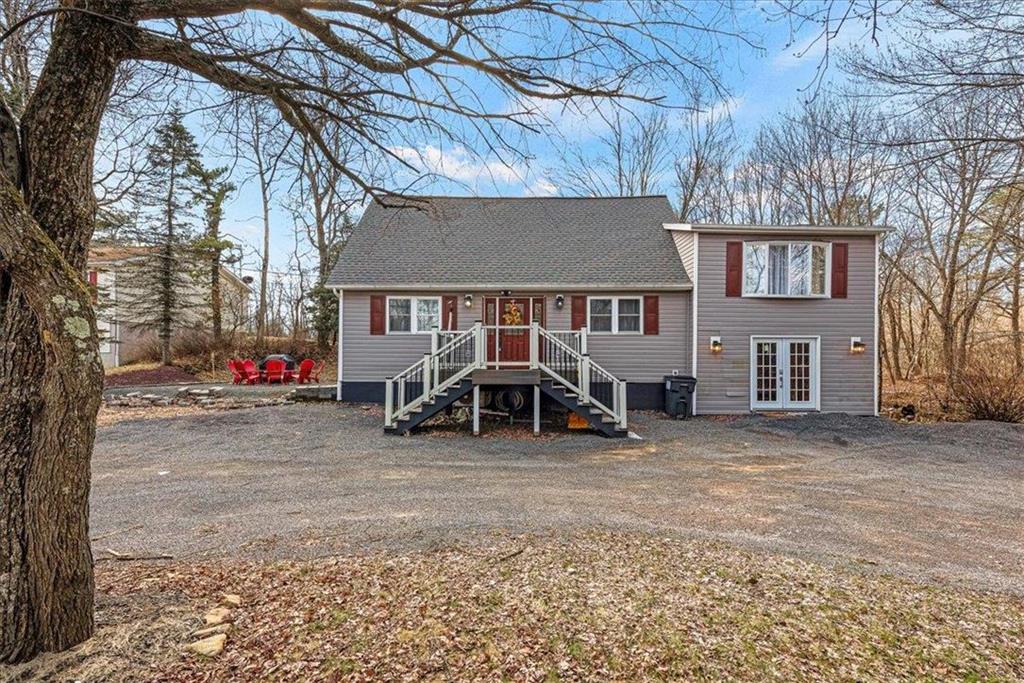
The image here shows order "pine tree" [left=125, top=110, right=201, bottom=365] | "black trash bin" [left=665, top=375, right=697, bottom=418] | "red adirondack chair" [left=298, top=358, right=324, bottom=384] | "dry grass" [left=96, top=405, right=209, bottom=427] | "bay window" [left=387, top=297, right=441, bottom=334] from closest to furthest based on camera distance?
"dry grass" [left=96, top=405, right=209, bottom=427]
"black trash bin" [left=665, top=375, right=697, bottom=418]
"bay window" [left=387, top=297, right=441, bottom=334]
"red adirondack chair" [left=298, top=358, right=324, bottom=384]
"pine tree" [left=125, top=110, right=201, bottom=365]

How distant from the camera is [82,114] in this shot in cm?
248

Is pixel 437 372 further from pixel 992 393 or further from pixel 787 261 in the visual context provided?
pixel 992 393

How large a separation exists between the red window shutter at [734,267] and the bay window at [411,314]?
285 inches

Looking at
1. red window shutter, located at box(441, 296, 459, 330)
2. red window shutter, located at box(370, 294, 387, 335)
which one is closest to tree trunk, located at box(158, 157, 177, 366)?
red window shutter, located at box(370, 294, 387, 335)

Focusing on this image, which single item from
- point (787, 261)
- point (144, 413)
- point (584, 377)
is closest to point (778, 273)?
point (787, 261)

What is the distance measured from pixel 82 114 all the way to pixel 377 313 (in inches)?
391

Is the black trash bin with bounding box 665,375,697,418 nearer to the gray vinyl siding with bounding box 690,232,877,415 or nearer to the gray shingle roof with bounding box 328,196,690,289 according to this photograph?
the gray vinyl siding with bounding box 690,232,877,415

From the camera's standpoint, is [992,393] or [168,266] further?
[168,266]

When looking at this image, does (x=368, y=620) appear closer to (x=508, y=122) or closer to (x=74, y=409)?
(x=74, y=409)

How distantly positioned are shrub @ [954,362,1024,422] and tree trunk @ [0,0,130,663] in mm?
15050

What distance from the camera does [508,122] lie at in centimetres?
375

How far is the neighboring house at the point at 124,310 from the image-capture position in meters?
18.2

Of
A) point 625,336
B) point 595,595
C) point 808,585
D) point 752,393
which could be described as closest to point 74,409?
point 595,595

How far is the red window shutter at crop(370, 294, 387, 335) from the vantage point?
40.5 feet
